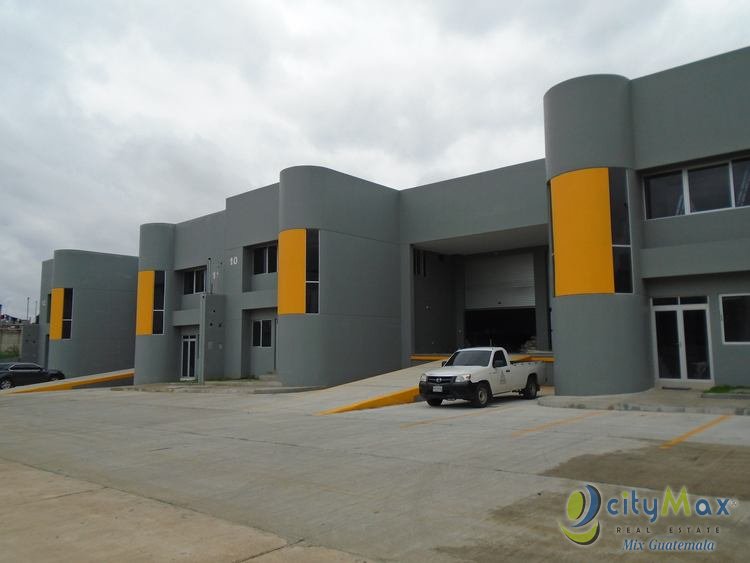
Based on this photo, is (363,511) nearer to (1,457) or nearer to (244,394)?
(1,457)

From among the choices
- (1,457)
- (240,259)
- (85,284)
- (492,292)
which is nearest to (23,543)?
(1,457)

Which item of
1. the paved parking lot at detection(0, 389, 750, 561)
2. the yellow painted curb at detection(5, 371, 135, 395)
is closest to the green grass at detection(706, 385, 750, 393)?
the paved parking lot at detection(0, 389, 750, 561)

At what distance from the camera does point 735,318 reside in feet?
55.0

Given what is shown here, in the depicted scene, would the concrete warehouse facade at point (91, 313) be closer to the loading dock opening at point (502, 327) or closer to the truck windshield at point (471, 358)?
the loading dock opening at point (502, 327)

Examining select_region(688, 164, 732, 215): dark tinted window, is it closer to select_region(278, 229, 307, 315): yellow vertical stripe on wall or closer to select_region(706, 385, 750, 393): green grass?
select_region(706, 385, 750, 393): green grass

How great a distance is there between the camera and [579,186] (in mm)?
17953

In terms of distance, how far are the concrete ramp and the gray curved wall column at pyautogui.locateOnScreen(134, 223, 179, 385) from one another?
3.42 metres

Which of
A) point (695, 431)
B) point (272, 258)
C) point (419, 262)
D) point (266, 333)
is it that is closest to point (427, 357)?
point (419, 262)

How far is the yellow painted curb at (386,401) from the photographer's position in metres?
17.2

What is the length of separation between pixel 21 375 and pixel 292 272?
21942mm

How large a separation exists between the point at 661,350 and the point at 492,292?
14.7 m

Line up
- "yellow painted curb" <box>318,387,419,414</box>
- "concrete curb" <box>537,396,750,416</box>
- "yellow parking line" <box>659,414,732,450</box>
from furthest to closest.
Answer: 1. "yellow painted curb" <box>318,387,419,414</box>
2. "concrete curb" <box>537,396,750,416</box>
3. "yellow parking line" <box>659,414,732,450</box>

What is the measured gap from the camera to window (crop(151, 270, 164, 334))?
35312 millimetres

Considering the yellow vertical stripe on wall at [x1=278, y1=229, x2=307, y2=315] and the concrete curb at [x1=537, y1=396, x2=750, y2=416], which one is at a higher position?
the yellow vertical stripe on wall at [x1=278, y1=229, x2=307, y2=315]
